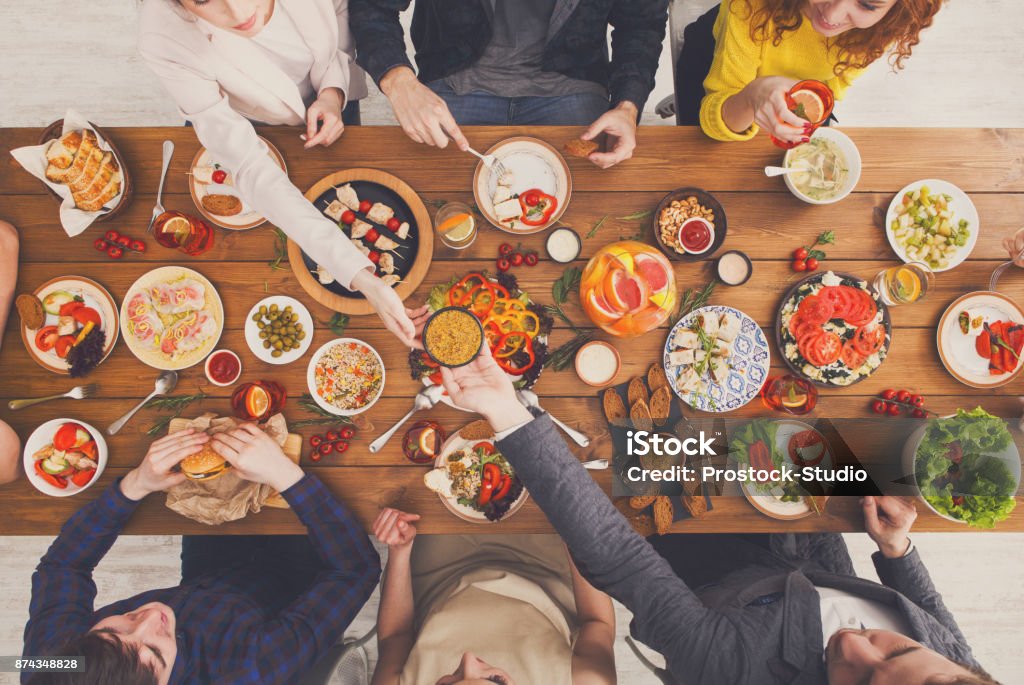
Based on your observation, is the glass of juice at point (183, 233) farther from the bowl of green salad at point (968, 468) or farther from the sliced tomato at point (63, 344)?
the bowl of green salad at point (968, 468)

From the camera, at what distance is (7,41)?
3324mm

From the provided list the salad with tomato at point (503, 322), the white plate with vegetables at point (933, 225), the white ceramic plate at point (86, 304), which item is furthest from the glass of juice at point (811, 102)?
the white ceramic plate at point (86, 304)

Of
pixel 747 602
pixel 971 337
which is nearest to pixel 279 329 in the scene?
pixel 747 602

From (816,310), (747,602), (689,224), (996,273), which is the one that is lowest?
(747,602)

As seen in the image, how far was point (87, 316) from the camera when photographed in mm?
1875

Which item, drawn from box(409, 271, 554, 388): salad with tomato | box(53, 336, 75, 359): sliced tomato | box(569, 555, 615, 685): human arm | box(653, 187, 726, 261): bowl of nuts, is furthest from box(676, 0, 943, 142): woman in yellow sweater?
box(53, 336, 75, 359): sliced tomato

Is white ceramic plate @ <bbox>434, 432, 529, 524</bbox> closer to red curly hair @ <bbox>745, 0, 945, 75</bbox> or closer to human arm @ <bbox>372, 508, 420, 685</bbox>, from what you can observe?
human arm @ <bbox>372, 508, 420, 685</bbox>

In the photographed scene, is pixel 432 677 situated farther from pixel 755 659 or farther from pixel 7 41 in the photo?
pixel 7 41

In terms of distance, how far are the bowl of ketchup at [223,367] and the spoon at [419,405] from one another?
58cm

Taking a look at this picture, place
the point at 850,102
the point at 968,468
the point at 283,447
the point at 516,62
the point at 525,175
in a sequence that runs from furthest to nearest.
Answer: the point at 850,102, the point at 516,62, the point at 525,175, the point at 283,447, the point at 968,468

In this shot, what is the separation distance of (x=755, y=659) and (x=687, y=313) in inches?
47.1

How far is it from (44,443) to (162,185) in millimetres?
1030

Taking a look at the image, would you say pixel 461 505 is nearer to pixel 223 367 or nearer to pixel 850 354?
pixel 223 367

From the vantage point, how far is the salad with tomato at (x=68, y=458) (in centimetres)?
182
